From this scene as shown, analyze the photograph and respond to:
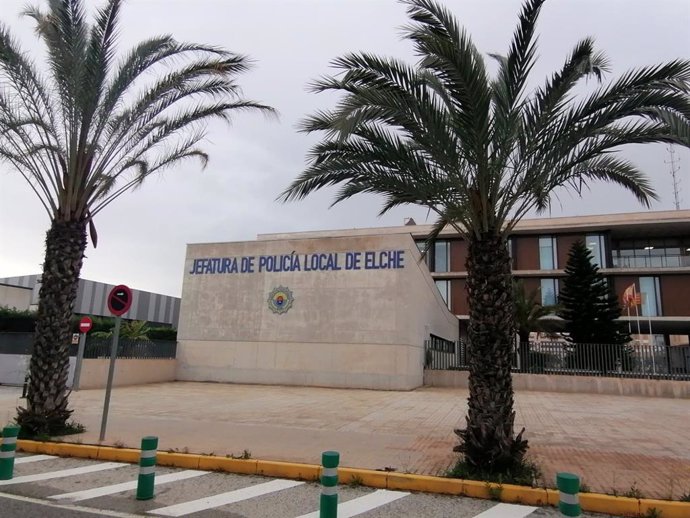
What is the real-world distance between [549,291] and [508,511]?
119 ft

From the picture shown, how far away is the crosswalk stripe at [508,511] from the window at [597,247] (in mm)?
36403

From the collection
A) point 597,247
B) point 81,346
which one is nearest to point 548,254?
point 597,247

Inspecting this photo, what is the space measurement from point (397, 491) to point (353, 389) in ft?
43.7

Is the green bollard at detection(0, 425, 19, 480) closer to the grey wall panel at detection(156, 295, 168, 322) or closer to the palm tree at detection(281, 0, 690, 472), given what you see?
the palm tree at detection(281, 0, 690, 472)

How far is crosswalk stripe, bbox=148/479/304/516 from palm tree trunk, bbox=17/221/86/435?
4.73 metres

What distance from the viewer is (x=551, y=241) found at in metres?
39.7

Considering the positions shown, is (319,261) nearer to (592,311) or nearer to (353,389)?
(353,389)

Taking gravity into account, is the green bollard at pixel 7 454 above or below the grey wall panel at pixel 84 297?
below

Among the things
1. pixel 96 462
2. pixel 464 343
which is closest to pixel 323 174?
pixel 96 462

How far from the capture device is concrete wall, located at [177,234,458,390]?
786 inches

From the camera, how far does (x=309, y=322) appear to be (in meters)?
21.1

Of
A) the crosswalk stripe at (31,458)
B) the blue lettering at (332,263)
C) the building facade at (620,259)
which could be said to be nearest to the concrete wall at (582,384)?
the blue lettering at (332,263)

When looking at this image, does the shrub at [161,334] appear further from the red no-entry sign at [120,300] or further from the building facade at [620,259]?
the building facade at [620,259]

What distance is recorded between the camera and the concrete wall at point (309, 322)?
1995 cm
